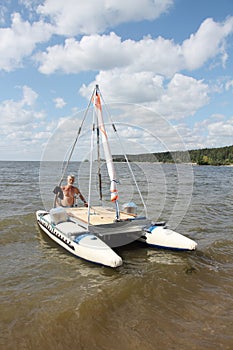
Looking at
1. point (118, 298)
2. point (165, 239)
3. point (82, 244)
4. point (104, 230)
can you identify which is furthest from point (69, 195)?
point (118, 298)

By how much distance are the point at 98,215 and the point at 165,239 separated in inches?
106

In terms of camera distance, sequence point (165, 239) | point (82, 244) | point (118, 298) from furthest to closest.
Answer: point (165, 239) < point (82, 244) < point (118, 298)

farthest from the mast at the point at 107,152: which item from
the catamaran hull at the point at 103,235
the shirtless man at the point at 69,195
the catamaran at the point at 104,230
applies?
the shirtless man at the point at 69,195

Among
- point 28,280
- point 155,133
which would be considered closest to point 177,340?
point 28,280

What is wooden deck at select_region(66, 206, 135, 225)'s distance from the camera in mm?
9398

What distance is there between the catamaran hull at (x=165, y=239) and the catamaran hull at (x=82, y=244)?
189cm

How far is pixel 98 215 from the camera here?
34.3ft

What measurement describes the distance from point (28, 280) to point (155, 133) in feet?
17.3

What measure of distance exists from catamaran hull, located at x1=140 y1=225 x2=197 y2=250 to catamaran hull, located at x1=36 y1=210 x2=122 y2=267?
1.89 metres

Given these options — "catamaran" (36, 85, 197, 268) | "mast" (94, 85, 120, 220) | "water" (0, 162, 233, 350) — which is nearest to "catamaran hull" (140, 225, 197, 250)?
"catamaran" (36, 85, 197, 268)

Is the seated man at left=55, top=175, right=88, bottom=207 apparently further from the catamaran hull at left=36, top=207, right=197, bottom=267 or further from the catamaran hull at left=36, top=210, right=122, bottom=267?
the catamaran hull at left=36, top=210, right=122, bottom=267

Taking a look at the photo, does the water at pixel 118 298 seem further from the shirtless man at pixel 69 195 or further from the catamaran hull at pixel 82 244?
the shirtless man at pixel 69 195

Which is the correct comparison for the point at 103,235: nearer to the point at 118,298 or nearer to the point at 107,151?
the point at 118,298

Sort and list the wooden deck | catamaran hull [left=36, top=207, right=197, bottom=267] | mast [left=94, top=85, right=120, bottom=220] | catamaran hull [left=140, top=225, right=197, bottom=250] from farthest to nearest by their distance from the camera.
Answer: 1. the wooden deck
2. mast [left=94, top=85, right=120, bottom=220]
3. catamaran hull [left=140, top=225, right=197, bottom=250]
4. catamaran hull [left=36, top=207, right=197, bottom=267]
